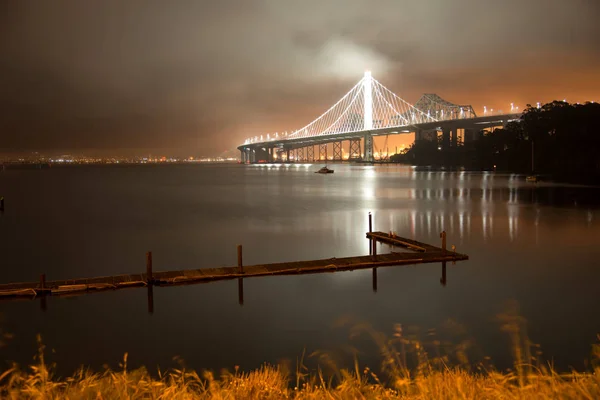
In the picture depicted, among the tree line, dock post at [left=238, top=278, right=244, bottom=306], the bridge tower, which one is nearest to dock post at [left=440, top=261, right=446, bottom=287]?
dock post at [left=238, top=278, right=244, bottom=306]

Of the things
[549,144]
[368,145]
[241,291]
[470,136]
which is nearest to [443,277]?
[241,291]

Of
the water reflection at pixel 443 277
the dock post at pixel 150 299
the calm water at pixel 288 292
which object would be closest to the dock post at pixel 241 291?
the calm water at pixel 288 292

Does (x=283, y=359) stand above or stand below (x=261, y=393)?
below

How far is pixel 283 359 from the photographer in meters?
7.71

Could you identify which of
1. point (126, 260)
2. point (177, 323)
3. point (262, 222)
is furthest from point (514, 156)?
point (177, 323)

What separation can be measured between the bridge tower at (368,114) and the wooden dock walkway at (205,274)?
252 ft

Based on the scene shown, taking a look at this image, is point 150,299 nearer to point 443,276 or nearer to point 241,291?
point 241,291

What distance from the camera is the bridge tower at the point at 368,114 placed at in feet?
306

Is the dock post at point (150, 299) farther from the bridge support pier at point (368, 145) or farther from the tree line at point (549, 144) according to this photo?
the bridge support pier at point (368, 145)

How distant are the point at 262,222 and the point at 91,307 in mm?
14242

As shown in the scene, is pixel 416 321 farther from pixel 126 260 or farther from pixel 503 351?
pixel 126 260

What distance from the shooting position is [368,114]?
9850 centimetres

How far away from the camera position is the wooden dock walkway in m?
10.5

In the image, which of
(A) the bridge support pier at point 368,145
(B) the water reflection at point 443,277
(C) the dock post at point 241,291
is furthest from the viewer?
(A) the bridge support pier at point 368,145
